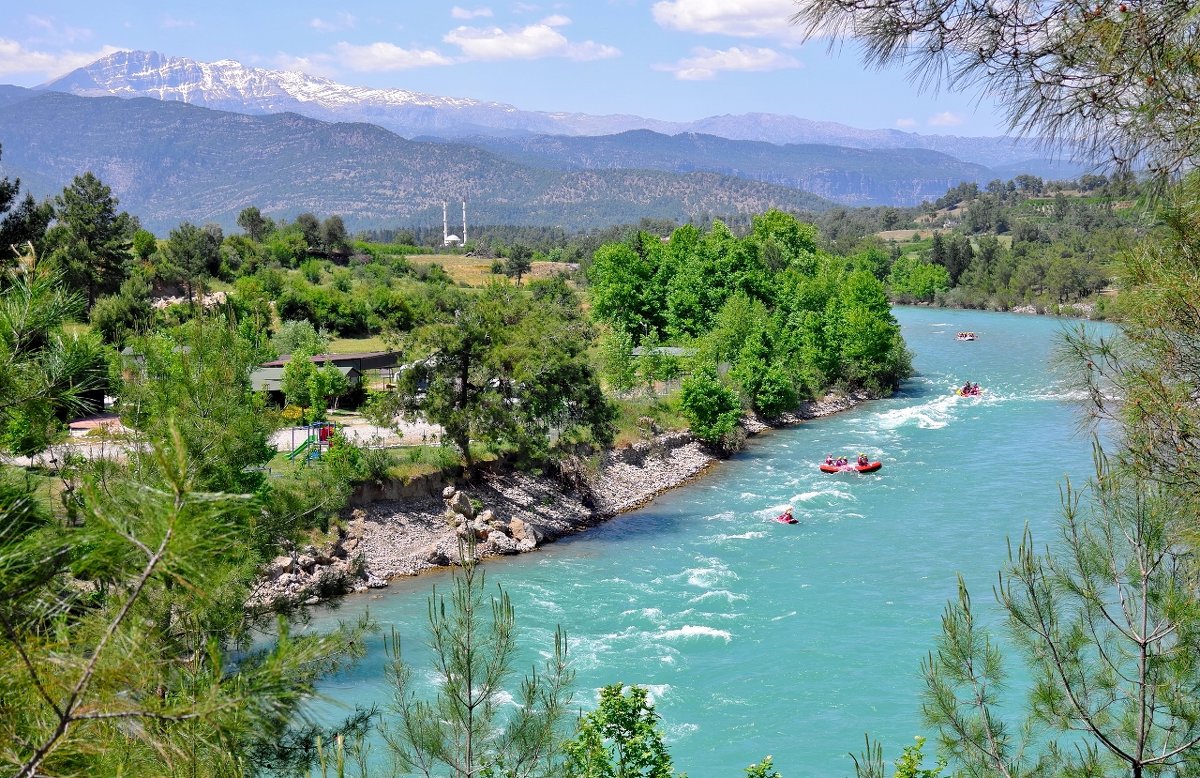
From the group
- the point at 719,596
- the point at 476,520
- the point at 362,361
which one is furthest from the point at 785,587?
the point at 362,361

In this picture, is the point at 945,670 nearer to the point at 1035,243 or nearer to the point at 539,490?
the point at 539,490

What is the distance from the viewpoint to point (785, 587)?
25.0 m

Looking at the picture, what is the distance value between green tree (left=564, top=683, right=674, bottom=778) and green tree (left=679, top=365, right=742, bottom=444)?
101 feet

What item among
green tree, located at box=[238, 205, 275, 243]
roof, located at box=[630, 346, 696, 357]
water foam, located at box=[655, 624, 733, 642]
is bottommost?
water foam, located at box=[655, 624, 733, 642]

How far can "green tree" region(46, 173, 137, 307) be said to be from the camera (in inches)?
1858

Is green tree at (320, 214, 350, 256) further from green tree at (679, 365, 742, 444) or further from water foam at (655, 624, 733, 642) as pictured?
water foam at (655, 624, 733, 642)

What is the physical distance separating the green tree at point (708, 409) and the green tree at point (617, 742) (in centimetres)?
3069

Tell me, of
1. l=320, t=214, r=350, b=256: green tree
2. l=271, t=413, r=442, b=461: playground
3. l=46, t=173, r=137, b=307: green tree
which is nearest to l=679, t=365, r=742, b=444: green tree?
l=271, t=413, r=442, b=461: playground

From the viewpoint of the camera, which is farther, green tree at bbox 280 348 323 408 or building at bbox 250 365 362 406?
building at bbox 250 365 362 406

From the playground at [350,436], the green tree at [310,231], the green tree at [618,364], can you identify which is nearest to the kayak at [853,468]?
the green tree at [618,364]

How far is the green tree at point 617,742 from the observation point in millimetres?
9602

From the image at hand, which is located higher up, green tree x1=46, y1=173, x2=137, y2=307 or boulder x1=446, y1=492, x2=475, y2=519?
green tree x1=46, y1=173, x2=137, y2=307

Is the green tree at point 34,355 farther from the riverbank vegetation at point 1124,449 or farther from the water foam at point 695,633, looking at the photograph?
the water foam at point 695,633

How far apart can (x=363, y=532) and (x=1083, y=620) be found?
22243 mm
